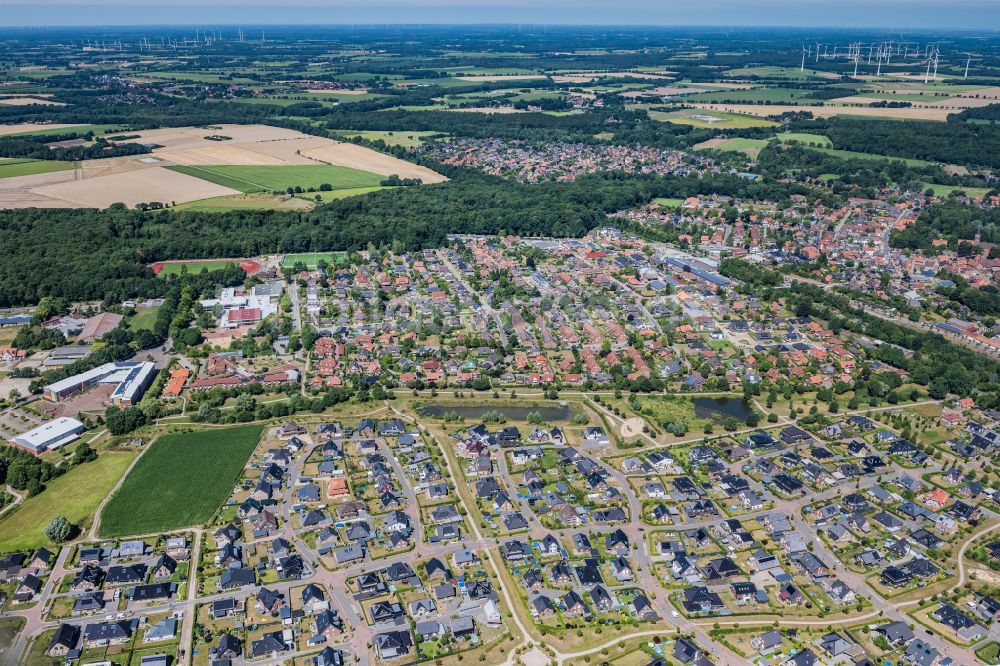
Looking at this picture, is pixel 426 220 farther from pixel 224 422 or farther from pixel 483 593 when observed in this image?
pixel 483 593

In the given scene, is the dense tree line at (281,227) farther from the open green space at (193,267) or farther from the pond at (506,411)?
the pond at (506,411)

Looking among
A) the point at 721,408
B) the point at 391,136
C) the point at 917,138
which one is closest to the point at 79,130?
the point at 391,136

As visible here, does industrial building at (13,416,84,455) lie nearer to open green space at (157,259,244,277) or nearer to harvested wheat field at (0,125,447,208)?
open green space at (157,259,244,277)

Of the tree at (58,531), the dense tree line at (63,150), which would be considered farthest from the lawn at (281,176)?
the tree at (58,531)

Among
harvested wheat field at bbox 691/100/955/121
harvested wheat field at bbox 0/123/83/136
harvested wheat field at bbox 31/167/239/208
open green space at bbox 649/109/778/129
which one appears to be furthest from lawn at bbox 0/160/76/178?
harvested wheat field at bbox 691/100/955/121

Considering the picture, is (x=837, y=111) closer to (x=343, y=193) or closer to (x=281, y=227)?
(x=343, y=193)
